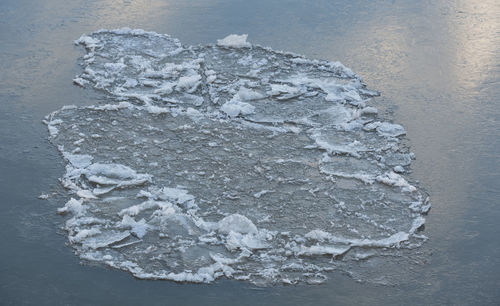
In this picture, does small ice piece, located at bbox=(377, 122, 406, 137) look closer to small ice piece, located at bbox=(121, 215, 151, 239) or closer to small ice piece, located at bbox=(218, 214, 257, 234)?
small ice piece, located at bbox=(218, 214, 257, 234)

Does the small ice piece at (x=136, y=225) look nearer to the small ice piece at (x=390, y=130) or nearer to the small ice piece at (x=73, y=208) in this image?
the small ice piece at (x=73, y=208)

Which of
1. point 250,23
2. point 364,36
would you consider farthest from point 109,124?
point 364,36

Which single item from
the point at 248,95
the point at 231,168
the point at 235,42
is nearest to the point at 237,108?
the point at 248,95

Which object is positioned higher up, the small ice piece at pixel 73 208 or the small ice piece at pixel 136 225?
the small ice piece at pixel 73 208

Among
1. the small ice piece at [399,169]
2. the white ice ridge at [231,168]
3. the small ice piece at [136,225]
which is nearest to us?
the white ice ridge at [231,168]

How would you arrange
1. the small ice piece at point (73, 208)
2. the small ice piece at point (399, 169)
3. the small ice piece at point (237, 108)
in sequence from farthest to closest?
1. the small ice piece at point (237, 108)
2. the small ice piece at point (399, 169)
3. the small ice piece at point (73, 208)

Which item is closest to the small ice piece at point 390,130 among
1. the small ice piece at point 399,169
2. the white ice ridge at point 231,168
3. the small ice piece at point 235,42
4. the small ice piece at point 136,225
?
the white ice ridge at point 231,168
